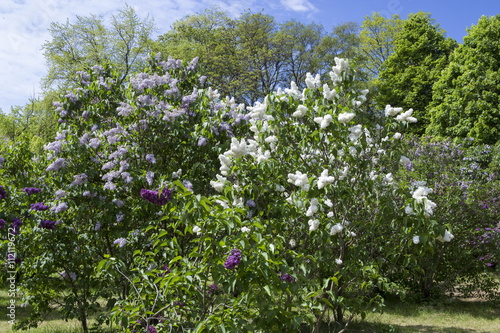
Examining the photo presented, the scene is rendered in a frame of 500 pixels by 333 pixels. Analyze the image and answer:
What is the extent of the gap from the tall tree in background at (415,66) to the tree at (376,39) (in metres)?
6.33

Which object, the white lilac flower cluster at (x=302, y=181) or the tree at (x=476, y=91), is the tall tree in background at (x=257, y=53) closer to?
the tree at (x=476, y=91)

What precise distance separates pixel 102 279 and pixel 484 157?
33.0 ft

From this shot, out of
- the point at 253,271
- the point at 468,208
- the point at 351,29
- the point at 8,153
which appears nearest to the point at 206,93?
the point at 8,153

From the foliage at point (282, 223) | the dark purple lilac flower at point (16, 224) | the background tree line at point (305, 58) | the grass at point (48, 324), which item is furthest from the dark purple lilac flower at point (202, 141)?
the background tree line at point (305, 58)

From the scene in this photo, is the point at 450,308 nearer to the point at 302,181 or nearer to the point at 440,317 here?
the point at 440,317

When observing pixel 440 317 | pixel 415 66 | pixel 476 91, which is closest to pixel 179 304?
pixel 440 317

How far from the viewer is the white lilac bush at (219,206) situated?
3088 mm

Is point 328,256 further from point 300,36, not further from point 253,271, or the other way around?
point 300,36

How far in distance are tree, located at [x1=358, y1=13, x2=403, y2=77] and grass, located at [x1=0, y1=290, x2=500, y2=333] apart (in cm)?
2339

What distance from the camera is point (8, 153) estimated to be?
6668 mm

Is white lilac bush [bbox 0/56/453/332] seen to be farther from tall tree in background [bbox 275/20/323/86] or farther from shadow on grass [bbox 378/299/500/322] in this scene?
tall tree in background [bbox 275/20/323/86]

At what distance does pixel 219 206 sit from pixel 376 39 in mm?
31012

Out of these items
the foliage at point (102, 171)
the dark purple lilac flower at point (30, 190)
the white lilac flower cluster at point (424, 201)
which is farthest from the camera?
the dark purple lilac flower at point (30, 190)

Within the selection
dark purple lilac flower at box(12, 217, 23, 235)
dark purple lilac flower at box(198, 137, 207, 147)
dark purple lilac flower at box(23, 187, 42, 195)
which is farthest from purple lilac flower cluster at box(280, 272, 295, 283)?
dark purple lilac flower at box(23, 187, 42, 195)
